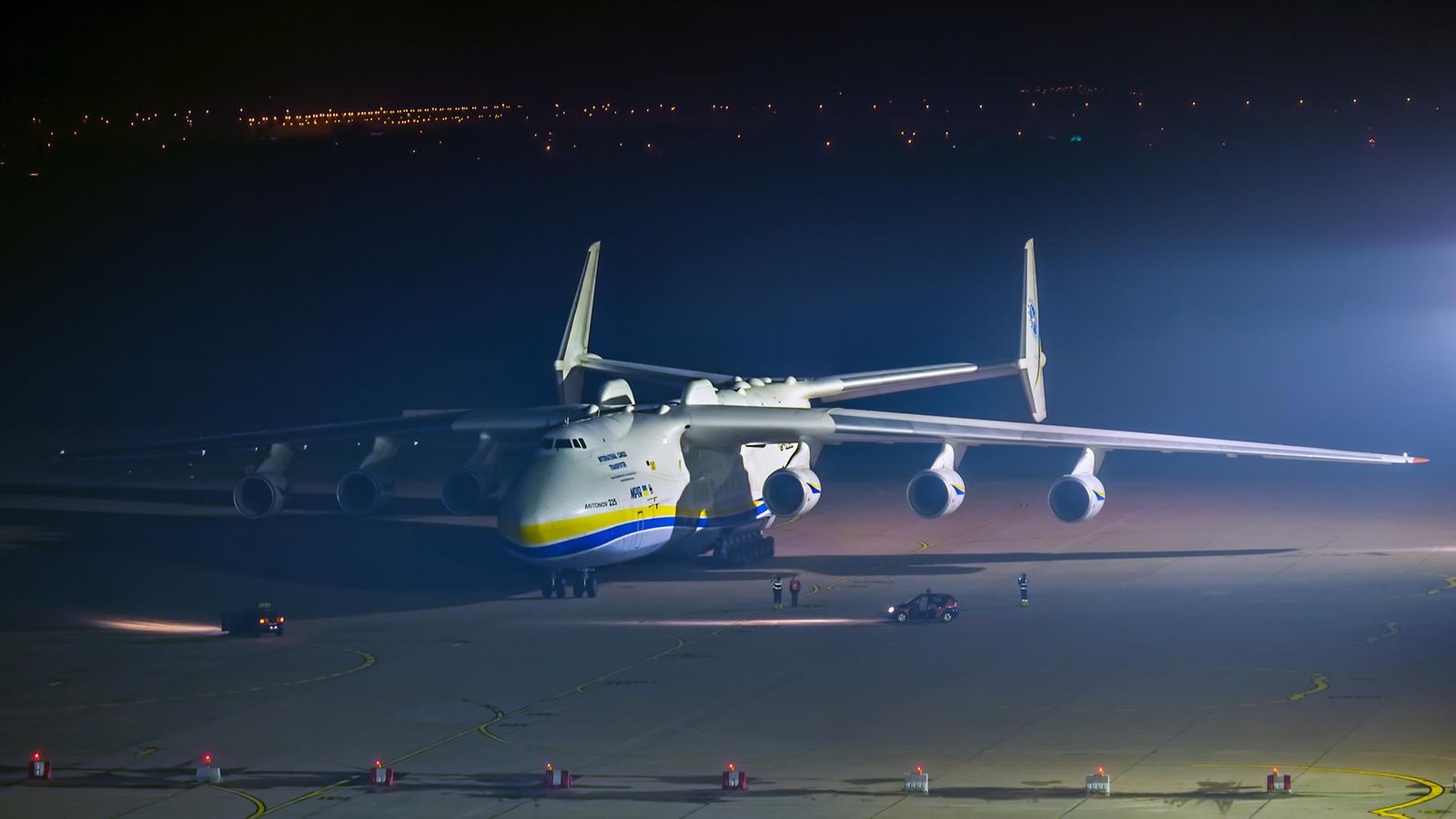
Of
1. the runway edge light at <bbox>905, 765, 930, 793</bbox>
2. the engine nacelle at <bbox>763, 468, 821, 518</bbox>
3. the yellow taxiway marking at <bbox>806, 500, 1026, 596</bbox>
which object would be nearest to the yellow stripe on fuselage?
the engine nacelle at <bbox>763, 468, 821, 518</bbox>

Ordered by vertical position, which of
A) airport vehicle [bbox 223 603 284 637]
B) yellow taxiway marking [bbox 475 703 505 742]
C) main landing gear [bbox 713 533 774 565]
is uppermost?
main landing gear [bbox 713 533 774 565]

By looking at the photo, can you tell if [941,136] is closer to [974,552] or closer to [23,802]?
[974,552]

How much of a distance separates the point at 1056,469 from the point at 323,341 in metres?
41.9

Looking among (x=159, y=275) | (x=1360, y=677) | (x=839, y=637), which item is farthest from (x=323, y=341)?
(x=1360, y=677)

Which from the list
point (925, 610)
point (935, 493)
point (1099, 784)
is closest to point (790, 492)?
point (935, 493)

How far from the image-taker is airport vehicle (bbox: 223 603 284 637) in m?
37.8

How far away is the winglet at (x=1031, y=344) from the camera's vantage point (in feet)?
166

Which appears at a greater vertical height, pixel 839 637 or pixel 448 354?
pixel 448 354

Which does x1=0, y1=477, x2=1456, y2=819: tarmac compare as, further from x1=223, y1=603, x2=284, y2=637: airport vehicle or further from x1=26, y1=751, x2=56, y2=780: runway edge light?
x1=223, y1=603, x2=284, y2=637: airport vehicle

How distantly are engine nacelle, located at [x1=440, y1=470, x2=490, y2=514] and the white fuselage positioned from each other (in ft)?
12.9

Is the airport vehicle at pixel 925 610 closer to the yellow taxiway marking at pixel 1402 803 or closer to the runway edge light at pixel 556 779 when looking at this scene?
the yellow taxiway marking at pixel 1402 803

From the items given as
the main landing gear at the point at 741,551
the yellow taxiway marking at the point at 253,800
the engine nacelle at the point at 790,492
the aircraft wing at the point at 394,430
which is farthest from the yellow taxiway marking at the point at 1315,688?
the aircraft wing at the point at 394,430

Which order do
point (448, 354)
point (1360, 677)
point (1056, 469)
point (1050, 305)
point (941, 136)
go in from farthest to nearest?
1. point (941, 136)
2. point (1050, 305)
3. point (448, 354)
4. point (1056, 469)
5. point (1360, 677)

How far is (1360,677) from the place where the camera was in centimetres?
3297
